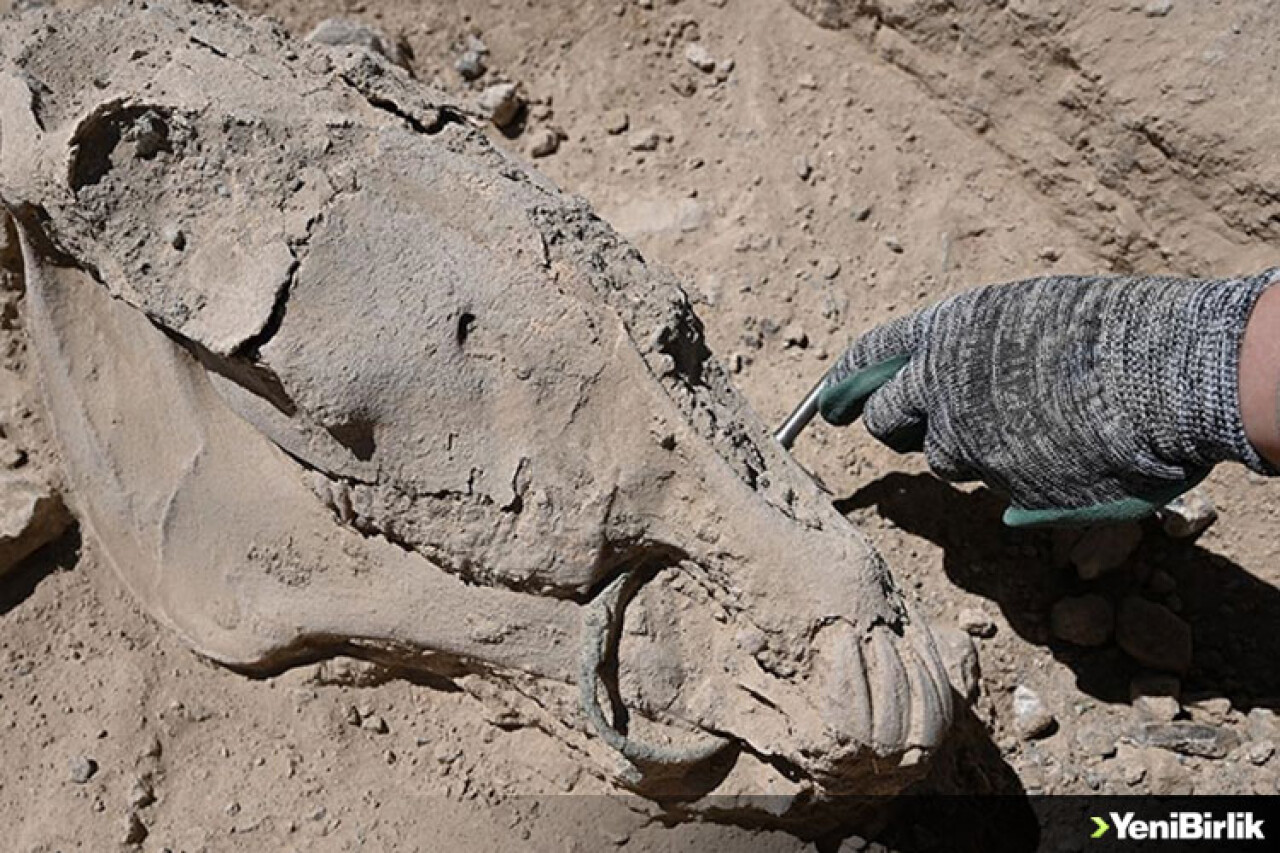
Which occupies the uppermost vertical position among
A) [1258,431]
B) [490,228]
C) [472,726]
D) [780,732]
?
[1258,431]

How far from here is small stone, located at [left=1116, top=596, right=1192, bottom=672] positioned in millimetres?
2021

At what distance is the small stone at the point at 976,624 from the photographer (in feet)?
6.68

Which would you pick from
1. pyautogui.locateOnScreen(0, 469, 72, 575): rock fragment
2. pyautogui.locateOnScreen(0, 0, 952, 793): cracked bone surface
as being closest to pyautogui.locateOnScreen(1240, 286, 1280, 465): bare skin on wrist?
pyautogui.locateOnScreen(0, 0, 952, 793): cracked bone surface

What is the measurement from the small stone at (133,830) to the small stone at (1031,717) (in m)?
1.30

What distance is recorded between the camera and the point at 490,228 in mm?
1452

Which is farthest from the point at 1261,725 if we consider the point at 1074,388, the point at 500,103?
the point at 500,103

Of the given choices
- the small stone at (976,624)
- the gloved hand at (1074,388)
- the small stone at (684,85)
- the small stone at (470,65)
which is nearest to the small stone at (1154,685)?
the small stone at (976,624)

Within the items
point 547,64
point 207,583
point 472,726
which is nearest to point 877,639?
point 472,726

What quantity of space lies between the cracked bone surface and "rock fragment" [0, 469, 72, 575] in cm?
38

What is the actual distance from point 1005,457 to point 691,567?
51 cm

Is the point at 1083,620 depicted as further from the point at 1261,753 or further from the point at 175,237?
the point at 175,237

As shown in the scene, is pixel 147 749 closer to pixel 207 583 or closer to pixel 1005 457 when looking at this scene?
pixel 207 583

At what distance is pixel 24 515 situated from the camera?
69.2 inches

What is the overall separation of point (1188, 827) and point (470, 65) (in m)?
1.80
